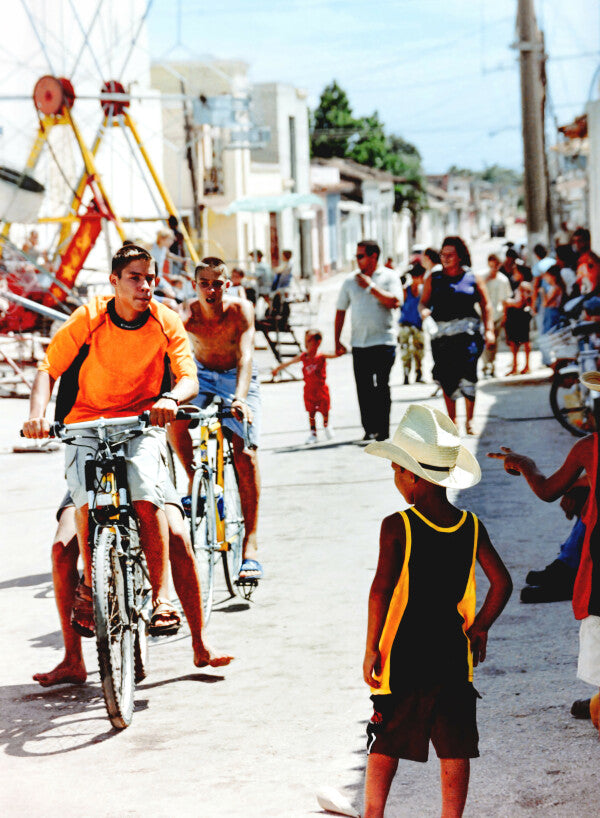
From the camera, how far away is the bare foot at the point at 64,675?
582 centimetres

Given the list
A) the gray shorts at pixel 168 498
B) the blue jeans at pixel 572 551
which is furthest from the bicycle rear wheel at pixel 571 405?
the gray shorts at pixel 168 498

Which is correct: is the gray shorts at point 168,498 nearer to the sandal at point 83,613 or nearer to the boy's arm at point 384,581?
the sandal at point 83,613

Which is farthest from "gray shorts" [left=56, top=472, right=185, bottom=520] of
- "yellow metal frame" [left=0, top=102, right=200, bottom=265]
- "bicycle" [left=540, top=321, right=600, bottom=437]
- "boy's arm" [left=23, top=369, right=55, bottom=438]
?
"yellow metal frame" [left=0, top=102, right=200, bottom=265]

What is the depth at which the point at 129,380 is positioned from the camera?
573cm

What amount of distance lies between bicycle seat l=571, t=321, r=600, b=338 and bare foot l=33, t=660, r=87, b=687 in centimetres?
743

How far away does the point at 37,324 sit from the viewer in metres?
20.2

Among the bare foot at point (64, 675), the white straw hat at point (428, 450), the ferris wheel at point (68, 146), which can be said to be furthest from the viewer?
the ferris wheel at point (68, 146)

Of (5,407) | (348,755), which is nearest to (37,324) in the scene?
(5,407)

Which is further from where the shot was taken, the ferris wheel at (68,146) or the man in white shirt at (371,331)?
the ferris wheel at (68,146)

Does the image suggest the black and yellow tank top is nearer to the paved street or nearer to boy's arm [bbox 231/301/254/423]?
the paved street

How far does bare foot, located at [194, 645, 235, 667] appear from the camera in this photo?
591 cm

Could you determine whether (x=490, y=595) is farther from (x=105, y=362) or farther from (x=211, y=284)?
(x=211, y=284)

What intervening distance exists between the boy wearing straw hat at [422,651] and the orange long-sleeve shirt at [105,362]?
7.26ft

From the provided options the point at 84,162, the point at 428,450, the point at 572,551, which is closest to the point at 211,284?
the point at 572,551
